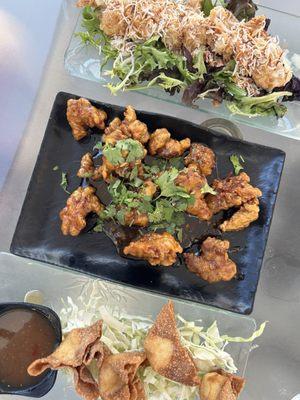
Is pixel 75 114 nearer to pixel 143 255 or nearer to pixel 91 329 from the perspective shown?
pixel 143 255

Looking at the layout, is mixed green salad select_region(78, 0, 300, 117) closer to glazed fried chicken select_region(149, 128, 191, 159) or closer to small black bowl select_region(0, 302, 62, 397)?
glazed fried chicken select_region(149, 128, 191, 159)

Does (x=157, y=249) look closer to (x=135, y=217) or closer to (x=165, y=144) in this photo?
(x=135, y=217)

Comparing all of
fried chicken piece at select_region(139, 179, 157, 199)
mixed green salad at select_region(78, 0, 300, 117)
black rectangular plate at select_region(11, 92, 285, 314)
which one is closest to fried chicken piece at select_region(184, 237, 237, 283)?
black rectangular plate at select_region(11, 92, 285, 314)

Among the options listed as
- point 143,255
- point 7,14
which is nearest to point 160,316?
point 143,255

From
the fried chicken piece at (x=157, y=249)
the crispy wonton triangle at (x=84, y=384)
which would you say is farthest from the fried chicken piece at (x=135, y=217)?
the crispy wonton triangle at (x=84, y=384)

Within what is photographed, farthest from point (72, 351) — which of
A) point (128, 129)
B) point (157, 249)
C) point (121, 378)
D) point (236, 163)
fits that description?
point (236, 163)
